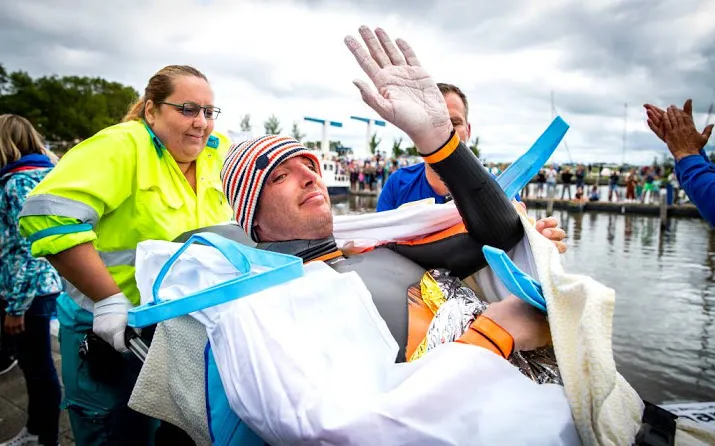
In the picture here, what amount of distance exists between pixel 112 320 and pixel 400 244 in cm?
130

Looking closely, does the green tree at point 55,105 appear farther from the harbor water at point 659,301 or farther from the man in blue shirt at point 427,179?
the man in blue shirt at point 427,179

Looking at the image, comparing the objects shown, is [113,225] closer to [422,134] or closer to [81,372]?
[81,372]

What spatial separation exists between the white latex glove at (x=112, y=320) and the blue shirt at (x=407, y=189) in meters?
2.13

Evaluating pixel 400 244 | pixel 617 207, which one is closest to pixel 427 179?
pixel 400 244

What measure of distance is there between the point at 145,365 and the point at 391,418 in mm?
842

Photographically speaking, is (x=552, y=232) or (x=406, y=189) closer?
(x=552, y=232)

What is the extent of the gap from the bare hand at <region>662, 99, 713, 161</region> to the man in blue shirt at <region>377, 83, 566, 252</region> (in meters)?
1.31

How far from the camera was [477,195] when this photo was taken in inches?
64.6

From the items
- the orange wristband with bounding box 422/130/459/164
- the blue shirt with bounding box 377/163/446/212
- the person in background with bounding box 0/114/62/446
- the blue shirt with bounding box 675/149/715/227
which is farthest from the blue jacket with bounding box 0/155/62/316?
the blue shirt with bounding box 675/149/715/227

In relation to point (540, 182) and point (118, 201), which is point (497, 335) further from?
point (540, 182)

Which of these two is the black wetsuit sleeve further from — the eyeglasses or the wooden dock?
the wooden dock

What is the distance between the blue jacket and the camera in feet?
9.68

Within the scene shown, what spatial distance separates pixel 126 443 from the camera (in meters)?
2.04

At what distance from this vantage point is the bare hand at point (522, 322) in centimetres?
132
